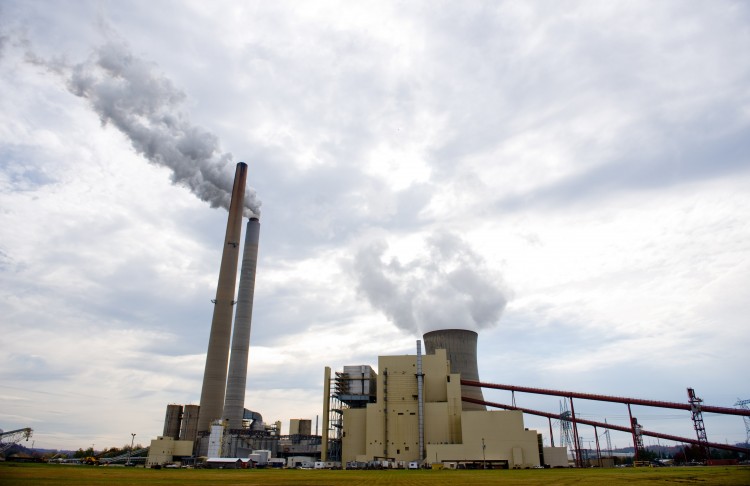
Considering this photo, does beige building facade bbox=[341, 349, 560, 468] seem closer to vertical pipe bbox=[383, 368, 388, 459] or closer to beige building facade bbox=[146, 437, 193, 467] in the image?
vertical pipe bbox=[383, 368, 388, 459]

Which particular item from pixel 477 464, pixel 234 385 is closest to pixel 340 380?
pixel 234 385

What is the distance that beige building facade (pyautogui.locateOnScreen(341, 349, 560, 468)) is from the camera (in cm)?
4903

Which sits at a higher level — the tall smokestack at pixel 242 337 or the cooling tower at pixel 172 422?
the tall smokestack at pixel 242 337

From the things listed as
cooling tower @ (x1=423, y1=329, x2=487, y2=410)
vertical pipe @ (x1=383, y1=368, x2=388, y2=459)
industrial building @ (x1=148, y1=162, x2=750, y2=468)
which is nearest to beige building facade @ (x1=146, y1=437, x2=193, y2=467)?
industrial building @ (x1=148, y1=162, x2=750, y2=468)

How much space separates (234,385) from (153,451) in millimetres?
13857

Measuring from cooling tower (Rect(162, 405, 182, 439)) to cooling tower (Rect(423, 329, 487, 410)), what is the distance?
45.2 metres

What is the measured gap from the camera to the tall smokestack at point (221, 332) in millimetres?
62375

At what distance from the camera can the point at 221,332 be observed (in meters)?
63.1

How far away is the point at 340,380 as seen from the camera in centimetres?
6059

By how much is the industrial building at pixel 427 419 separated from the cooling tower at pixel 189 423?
26707 mm

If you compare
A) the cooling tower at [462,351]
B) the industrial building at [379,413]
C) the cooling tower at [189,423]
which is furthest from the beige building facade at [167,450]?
the cooling tower at [462,351]

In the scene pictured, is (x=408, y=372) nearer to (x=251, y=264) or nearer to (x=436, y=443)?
(x=436, y=443)

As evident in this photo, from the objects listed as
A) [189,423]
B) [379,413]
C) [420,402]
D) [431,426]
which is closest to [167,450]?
[189,423]

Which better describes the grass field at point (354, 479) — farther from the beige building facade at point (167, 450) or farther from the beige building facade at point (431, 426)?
the beige building facade at point (167, 450)
